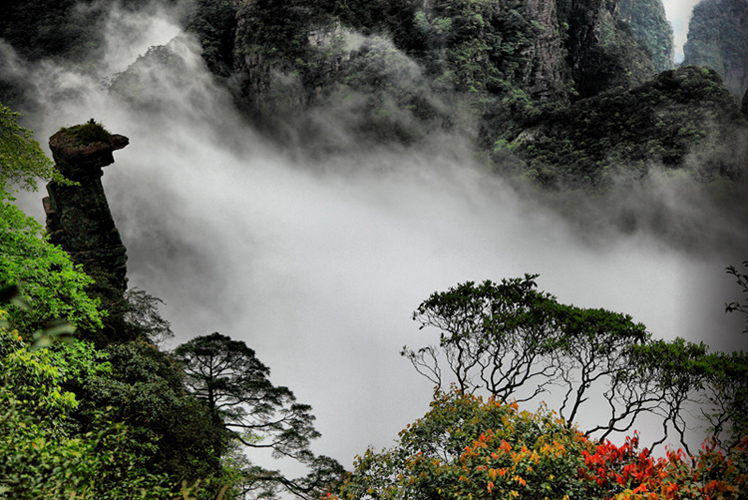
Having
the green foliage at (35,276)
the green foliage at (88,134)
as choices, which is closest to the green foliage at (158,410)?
the green foliage at (35,276)

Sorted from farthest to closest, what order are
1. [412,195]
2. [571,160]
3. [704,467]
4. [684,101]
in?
[412,195]
[571,160]
[684,101]
[704,467]

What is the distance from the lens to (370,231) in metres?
32.2

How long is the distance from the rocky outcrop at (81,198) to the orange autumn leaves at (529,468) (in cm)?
1107

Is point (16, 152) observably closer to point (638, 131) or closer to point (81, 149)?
point (81, 149)

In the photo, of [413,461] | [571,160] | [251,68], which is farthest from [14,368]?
[251,68]

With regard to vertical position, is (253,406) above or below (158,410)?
above

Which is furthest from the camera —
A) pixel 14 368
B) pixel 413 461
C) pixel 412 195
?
pixel 412 195

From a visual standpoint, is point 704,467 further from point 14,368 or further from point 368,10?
point 368,10

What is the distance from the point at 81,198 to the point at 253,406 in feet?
27.0

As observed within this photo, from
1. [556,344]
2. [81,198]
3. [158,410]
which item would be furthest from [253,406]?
[556,344]

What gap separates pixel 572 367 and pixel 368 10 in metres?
30.6

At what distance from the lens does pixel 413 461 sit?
22.2 ft

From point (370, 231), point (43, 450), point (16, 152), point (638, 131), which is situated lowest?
point (43, 450)

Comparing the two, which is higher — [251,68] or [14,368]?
[251,68]
